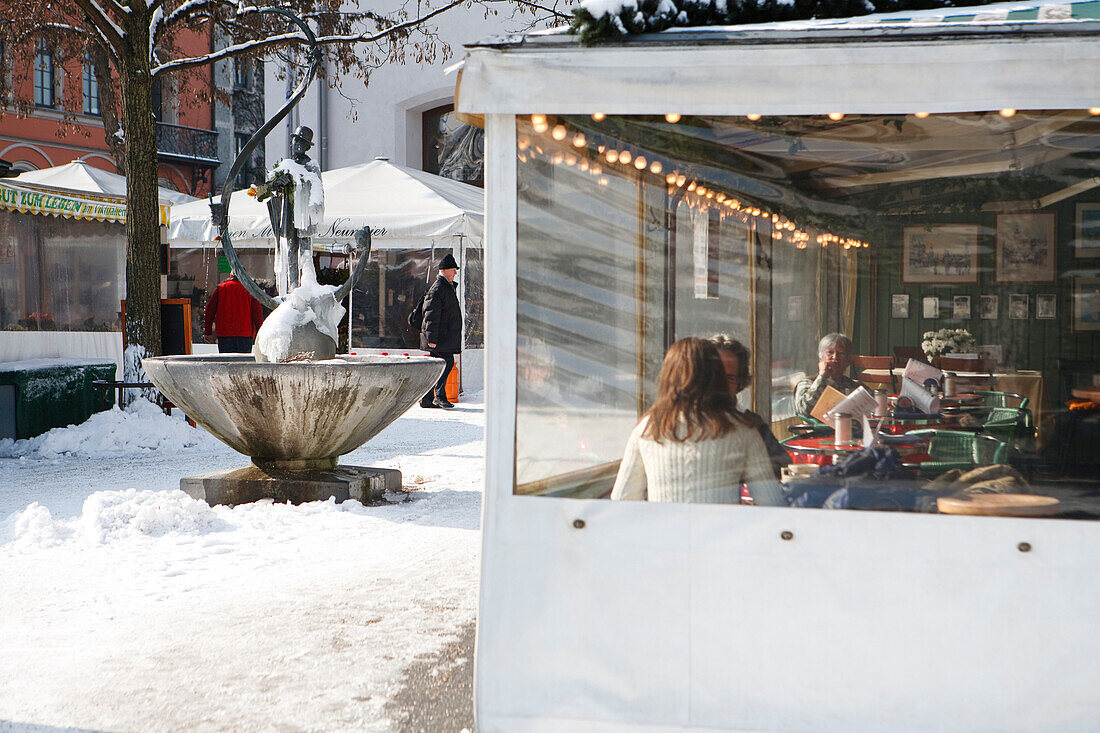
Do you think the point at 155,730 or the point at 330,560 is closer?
the point at 155,730

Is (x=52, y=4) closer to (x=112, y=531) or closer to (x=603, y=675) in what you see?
(x=112, y=531)

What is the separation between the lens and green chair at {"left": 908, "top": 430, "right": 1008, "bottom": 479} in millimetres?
3936

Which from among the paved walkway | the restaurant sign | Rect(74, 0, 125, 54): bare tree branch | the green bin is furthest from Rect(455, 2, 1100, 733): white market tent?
the restaurant sign

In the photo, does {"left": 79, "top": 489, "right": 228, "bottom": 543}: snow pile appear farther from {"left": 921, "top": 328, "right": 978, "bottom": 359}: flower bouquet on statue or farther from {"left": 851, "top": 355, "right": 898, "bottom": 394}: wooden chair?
{"left": 921, "top": 328, "right": 978, "bottom": 359}: flower bouquet on statue

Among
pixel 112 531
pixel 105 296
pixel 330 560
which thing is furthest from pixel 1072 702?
pixel 105 296

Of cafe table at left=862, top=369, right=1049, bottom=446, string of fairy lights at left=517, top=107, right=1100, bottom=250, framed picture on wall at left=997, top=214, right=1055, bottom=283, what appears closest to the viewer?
string of fairy lights at left=517, top=107, right=1100, bottom=250

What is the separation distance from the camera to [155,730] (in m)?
3.40

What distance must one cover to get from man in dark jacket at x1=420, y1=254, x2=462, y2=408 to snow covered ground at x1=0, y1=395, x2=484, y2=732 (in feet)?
17.6

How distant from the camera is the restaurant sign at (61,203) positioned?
10.6 metres

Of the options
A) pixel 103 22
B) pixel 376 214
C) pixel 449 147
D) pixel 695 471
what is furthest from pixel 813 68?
pixel 449 147

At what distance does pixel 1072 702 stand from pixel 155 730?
2.72 metres

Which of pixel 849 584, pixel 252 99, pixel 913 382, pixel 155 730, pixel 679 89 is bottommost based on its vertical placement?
pixel 155 730

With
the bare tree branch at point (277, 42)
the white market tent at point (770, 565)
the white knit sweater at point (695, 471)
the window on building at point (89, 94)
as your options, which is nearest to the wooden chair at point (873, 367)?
the white knit sweater at point (695, 471)

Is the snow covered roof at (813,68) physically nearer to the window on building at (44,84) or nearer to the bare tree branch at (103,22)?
the bare tree branch at (103,22)
